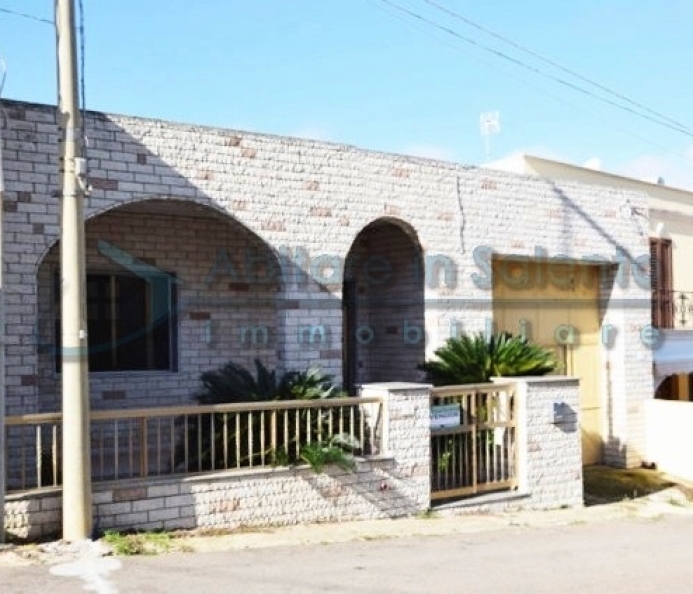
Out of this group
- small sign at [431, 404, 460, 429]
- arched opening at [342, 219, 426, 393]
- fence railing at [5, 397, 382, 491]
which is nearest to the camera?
fence railing at [5, 397, 382, 491]

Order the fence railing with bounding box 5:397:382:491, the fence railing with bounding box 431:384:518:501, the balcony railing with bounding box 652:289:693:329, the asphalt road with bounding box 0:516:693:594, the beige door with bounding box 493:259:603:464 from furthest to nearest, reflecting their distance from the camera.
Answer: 1. the balcony railing with bounding box 652:289:693:329
2. the beige door with bounding box 493:259:603:464
3. the fence railing with bounding box 431:384:518:501
4. the fence railing with bounding box 5:397:382:491
5. the asphalt road with bounding box 0:516:693:594

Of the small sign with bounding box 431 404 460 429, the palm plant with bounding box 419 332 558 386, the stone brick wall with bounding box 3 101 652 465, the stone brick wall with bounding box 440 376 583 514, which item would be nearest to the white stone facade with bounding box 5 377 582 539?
the stone brick wall with bounding box 440 376 583 514

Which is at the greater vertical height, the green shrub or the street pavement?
the green shrub

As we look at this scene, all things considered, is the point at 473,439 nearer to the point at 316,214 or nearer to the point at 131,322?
the point at 316,214

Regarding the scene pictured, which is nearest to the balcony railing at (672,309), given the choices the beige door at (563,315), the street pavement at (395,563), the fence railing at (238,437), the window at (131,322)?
the beige door at (563,315)

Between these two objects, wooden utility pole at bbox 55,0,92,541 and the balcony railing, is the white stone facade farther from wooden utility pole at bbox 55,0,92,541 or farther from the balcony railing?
the balcony railing

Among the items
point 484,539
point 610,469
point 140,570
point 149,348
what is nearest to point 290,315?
point 149,348

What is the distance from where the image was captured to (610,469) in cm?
1401

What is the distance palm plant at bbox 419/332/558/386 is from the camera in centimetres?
1080

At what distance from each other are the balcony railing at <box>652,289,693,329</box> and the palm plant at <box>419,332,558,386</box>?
6.04 m

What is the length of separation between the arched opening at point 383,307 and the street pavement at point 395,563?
342 cm

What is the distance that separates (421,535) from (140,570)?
299cm

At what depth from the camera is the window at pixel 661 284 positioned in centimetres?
1628

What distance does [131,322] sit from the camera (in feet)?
34.5
